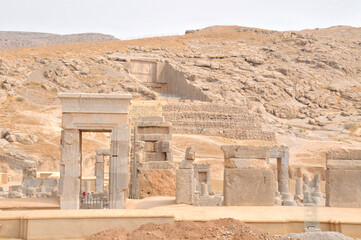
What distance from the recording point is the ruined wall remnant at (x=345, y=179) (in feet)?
35.1

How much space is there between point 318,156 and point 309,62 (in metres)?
40.6

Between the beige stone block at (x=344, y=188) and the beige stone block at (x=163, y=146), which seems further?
the beige stone block at (x=163, y=146)

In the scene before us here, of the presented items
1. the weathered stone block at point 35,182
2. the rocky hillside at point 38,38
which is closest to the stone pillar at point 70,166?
the weathered stone block at point 35,182

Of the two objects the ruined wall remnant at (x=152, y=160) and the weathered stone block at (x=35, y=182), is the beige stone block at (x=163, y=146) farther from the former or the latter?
the weathered stone block at (x=35, y=182)

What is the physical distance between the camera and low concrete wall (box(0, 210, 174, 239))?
769cm

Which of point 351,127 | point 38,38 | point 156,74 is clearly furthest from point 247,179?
point 38,38

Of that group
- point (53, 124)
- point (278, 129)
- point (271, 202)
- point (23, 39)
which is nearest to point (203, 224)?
point (271, 202)

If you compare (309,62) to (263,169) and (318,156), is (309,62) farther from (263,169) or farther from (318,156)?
(263,169)

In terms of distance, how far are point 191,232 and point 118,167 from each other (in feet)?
17.0

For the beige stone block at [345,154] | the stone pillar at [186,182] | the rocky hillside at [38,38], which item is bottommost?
the stone pillar at [186,182]

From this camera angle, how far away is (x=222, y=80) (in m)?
63.3

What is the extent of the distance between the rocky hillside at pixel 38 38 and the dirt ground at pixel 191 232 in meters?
140

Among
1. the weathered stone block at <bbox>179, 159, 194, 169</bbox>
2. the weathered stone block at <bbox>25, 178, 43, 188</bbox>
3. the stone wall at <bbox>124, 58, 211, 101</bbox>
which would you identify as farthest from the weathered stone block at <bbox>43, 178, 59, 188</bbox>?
the stone wall at <bbox>124, 58, 211, 101</bbox>

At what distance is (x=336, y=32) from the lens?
106375 millimetres
